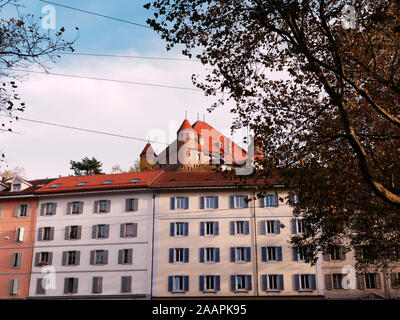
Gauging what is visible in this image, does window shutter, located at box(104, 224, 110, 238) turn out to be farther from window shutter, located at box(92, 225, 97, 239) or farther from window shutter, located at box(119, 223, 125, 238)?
window shutter, located at box(119, 223, 125, 238)

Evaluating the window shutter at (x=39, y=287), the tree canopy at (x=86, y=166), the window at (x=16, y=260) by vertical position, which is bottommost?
the window shutter at (x=39, y=287)

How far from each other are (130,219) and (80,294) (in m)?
8.95

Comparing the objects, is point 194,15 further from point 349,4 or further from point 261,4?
point 349,4

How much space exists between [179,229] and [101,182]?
1139cm

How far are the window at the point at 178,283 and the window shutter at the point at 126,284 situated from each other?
13.1 ft

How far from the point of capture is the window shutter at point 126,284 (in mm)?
40375

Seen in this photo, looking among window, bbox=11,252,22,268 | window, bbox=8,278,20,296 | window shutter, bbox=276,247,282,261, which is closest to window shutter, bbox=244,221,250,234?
window shutter, bbox=276,247,282,261

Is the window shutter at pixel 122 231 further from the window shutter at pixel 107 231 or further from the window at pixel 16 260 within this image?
the window at pixel 16 260

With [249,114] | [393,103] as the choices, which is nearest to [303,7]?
[249,114]

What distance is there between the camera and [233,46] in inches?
443

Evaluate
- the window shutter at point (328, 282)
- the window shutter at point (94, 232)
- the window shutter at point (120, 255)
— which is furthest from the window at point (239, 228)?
the window shutter at point (94, 232)

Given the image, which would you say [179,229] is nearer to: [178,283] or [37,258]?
[178,283]

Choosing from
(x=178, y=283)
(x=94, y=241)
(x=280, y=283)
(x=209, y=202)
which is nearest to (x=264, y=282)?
(x=280, y=283)
